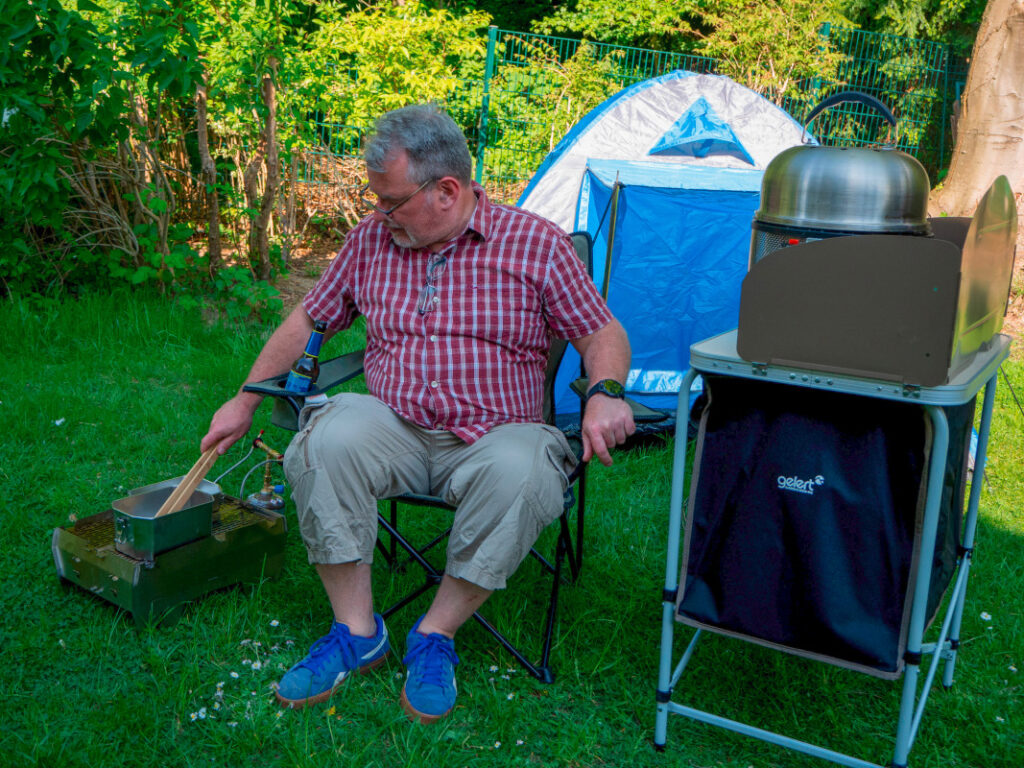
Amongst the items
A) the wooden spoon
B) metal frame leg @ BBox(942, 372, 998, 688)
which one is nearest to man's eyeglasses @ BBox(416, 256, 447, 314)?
the wooden spoon

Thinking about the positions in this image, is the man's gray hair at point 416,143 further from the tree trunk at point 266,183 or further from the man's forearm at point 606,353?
the tree trunk at point 266,183

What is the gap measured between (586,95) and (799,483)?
635 cm

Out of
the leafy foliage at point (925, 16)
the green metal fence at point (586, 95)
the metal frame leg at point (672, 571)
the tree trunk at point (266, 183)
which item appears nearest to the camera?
the metal frame leg at point (672, 571)

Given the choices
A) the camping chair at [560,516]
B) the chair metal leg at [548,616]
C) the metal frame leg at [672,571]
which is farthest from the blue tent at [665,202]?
the metal frame leg at [672,571]

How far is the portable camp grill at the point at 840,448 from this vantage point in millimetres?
1526

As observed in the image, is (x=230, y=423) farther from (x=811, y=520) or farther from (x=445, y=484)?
(x=811, y=520)

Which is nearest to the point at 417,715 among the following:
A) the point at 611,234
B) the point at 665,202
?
the point at 611,234

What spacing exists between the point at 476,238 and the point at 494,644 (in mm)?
996

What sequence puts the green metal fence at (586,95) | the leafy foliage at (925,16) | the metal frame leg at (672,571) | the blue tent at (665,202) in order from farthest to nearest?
the leafy foliage at (925,16) < the green metal fence at (586,95) < the blue tent at (665,202) < the metal frame leg at (672,571)

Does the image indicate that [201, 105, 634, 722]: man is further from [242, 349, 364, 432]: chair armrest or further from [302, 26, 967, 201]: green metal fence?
[302, 26, 967, 201]: green metal fence

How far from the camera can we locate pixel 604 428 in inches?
76.4

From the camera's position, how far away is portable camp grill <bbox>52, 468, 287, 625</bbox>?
2.15m

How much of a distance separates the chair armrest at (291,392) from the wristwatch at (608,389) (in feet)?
2.09

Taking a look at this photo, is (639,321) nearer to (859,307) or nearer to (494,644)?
(494,644)
